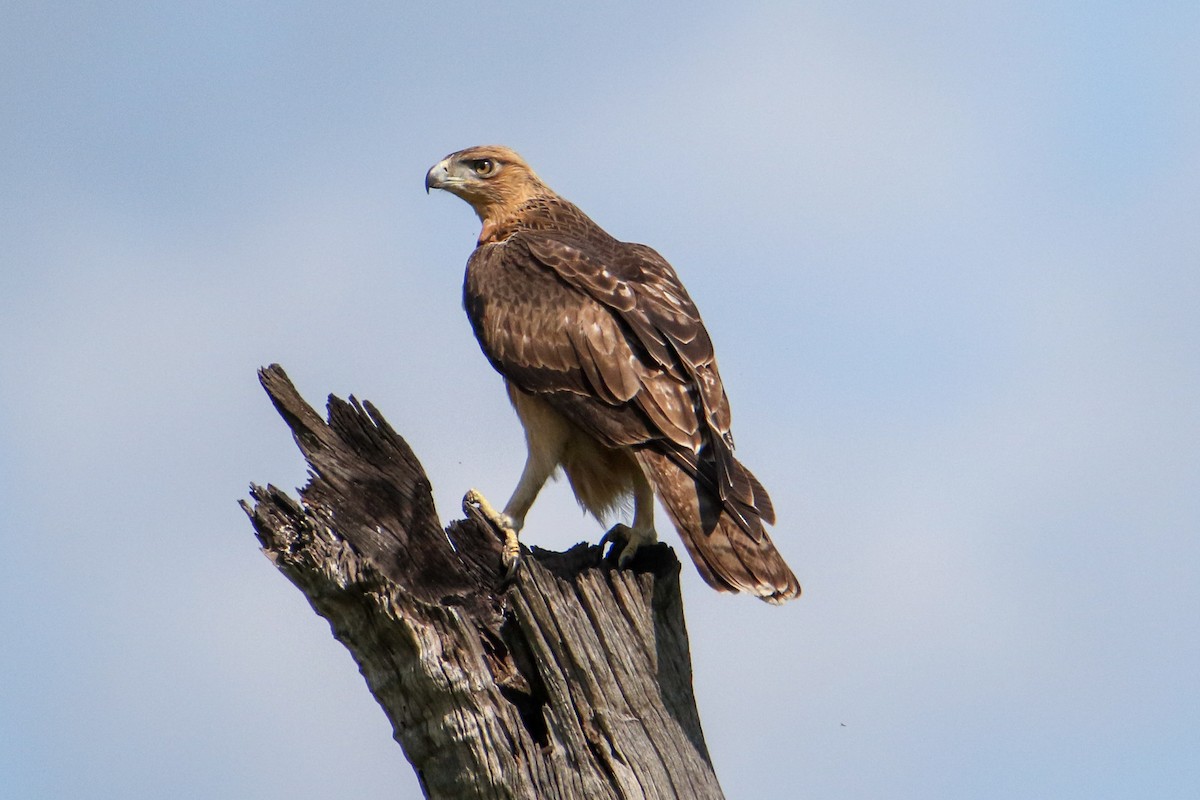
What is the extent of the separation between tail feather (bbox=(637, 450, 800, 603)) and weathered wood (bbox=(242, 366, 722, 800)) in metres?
0.57

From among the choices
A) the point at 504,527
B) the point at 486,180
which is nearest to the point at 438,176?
the point at 486,180

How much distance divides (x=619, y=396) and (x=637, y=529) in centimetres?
62

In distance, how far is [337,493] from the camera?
520 centimetres

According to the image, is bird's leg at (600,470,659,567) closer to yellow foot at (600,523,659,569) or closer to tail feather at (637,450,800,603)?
yellow foot at (600,523,659,569)

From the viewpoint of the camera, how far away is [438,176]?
29.0 ft

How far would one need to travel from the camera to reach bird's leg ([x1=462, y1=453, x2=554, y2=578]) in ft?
19.7

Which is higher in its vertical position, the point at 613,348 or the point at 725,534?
the point at 613,348

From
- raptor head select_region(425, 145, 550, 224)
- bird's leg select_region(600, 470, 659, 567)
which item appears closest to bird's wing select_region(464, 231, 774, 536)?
bird's leg select_region(600, 470, 659, 567)

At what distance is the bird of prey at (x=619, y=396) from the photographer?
19.9 feet

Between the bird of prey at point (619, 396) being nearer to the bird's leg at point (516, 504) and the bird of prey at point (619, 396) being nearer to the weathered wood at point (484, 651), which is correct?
the bird's leg at point (516, 504)

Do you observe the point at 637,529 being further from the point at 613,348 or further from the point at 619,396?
the point at 613,348

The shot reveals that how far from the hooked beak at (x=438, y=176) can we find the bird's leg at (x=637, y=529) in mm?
2731

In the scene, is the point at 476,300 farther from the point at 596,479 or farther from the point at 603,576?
the point at 603,576

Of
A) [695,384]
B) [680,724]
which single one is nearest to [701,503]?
[695,384]
